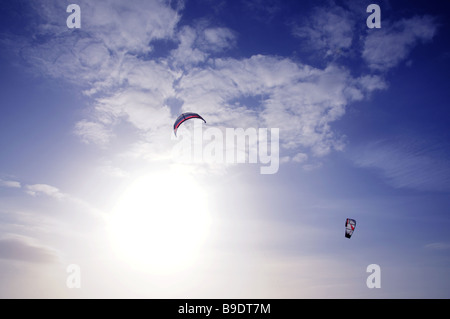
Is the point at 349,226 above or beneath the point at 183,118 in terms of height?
beneath

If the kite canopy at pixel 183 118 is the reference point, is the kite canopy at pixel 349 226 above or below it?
below

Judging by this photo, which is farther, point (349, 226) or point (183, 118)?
point (349, 226)

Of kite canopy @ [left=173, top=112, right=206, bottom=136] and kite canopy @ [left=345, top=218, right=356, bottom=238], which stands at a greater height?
kite canopy @ [left=173, top=112, right=206, bottom=136]

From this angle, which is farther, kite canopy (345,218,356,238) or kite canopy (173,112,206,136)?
kite canopy (345,218,356,238)

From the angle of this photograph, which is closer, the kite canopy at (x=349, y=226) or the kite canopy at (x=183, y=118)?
the kite canopy at (x=183, y=118)

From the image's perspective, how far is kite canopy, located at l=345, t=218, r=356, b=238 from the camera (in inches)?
1857

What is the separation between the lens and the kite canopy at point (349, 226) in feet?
155

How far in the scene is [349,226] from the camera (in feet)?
160
